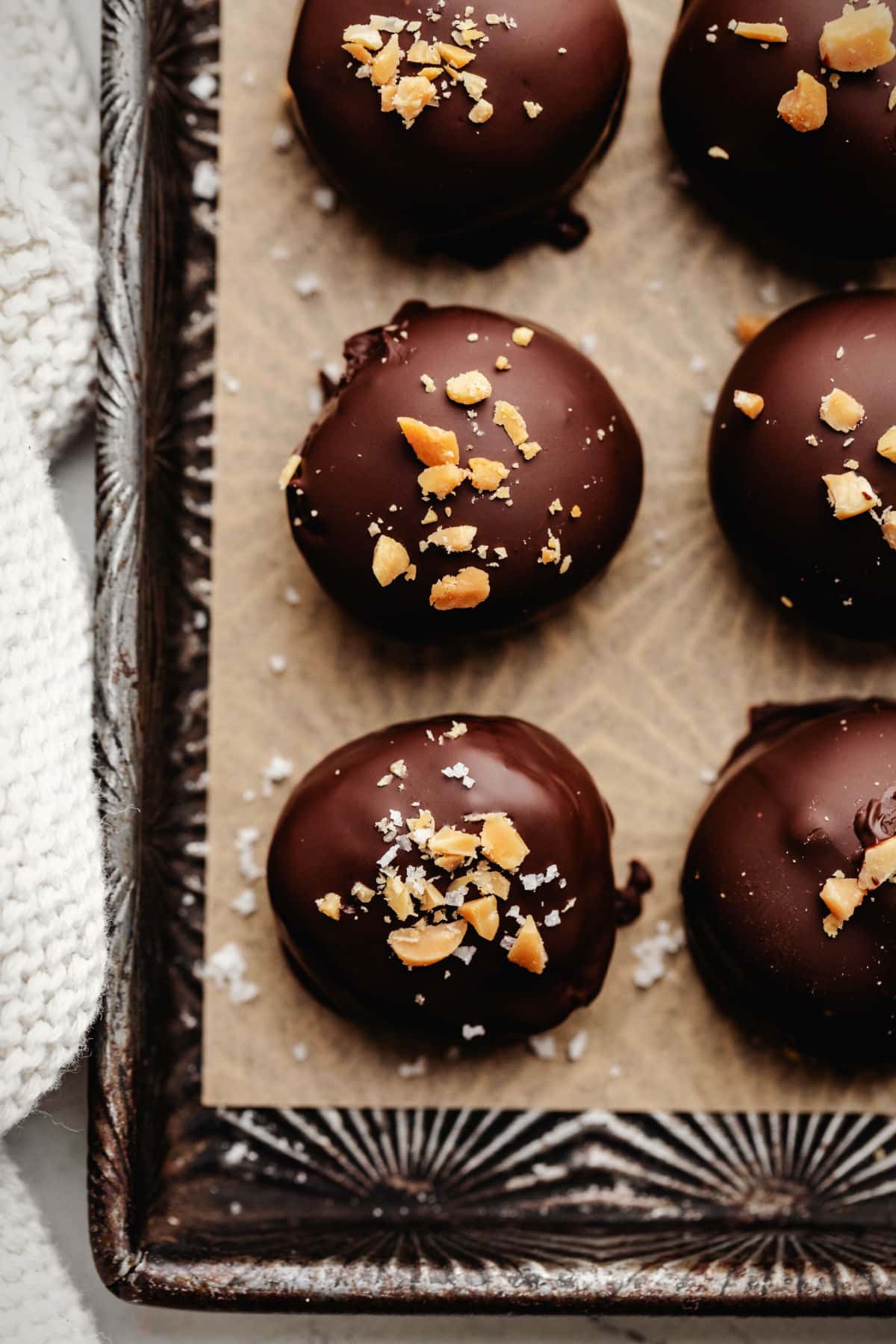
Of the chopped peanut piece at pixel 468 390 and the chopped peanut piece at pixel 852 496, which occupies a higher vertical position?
the chopped peanut piece at pixel 468 390

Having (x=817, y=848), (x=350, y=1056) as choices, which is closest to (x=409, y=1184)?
(x=350, y=1056)

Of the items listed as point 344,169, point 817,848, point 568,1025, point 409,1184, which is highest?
point 344,169

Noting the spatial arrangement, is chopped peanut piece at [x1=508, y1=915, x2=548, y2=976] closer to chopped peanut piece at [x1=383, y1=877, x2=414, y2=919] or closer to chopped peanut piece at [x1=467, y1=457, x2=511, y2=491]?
chopped peanut piece at [x1=383, y1=877, x2=414, y2=919]

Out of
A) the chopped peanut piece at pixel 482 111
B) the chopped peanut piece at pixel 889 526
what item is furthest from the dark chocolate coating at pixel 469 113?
the chopped peanut piece at pixel 889 526

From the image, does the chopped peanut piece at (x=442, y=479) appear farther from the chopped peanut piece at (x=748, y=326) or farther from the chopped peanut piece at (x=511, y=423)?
the chopped peanut piece at (x=748, y=326)

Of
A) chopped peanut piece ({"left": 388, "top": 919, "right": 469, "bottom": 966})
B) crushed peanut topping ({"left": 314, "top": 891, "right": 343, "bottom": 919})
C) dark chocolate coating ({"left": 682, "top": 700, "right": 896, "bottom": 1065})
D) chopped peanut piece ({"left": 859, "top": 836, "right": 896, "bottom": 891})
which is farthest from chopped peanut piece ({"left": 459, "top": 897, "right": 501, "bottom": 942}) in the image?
chopped peanut piece ({"left": 859, "top": 836, "right": 896, "bottom": 891})

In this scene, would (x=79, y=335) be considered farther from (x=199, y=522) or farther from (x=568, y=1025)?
(x=568, y=1025)
